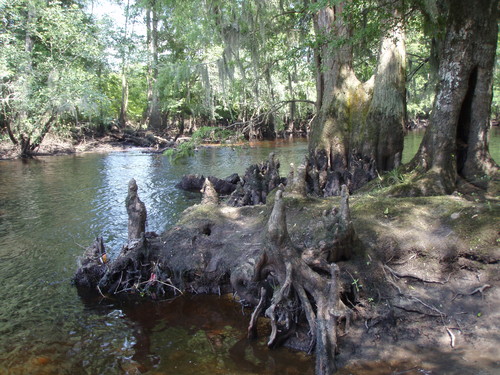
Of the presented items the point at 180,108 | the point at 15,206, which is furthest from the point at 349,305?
the point at 180,108

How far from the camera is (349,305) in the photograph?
4734mm

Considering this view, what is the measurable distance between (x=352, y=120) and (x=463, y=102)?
3.89 metres

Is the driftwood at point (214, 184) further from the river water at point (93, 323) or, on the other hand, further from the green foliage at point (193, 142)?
the river water at point (93, 323)

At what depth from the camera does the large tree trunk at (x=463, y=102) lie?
23.3 feet

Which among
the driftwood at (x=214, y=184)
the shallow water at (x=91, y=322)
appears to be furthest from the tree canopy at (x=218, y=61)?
the shallow water at (x=91, y=322)

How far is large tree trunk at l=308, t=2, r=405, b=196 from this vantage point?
1031cm

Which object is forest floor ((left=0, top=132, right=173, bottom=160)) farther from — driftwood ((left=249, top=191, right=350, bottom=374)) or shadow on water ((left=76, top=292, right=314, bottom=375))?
driftwood ((left=249, top=191, right=350, bottom=374))

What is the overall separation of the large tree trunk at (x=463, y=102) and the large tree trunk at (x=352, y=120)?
7.89 feet

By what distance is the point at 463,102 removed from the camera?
24.6 feet

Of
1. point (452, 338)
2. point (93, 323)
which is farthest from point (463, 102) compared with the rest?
point (93, 323)

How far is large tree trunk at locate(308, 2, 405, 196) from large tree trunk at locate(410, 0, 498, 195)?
2406 mm

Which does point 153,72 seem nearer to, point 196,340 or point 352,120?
point 352,120

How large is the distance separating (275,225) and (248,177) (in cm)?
689

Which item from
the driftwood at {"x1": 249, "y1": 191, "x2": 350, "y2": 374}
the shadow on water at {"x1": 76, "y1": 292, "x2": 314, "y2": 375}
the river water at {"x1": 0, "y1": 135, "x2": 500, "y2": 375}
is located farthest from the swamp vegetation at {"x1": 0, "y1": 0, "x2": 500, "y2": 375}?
the river water at {"x1": 0, "y1": 135, "x2": 500, "y2": 375}
